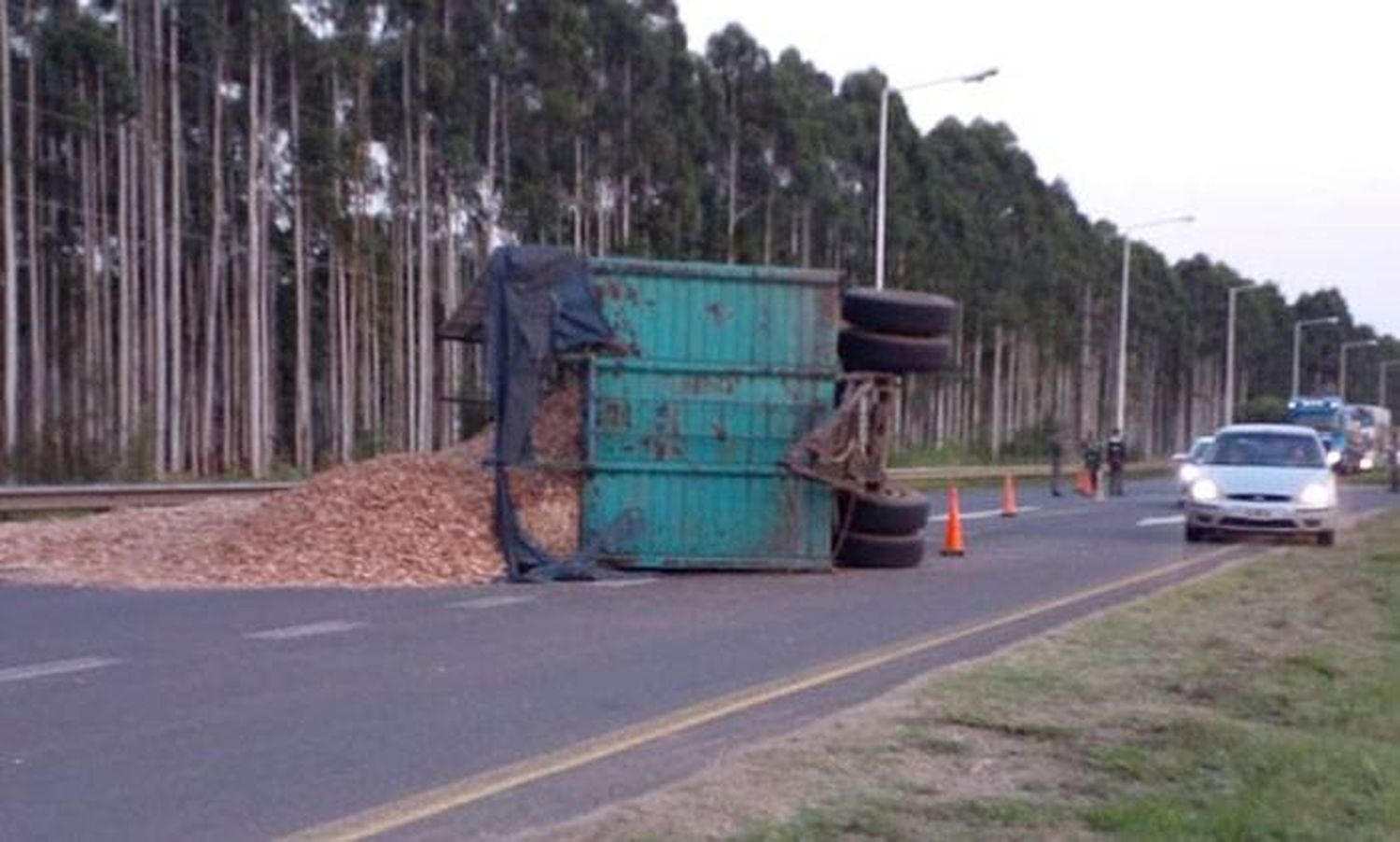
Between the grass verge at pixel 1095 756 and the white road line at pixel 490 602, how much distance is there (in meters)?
5.18

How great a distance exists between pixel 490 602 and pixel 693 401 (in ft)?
13.4

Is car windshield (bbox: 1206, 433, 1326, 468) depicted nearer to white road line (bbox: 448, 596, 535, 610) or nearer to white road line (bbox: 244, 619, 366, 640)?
white road line (bbox: 448, 596, 535, 610)

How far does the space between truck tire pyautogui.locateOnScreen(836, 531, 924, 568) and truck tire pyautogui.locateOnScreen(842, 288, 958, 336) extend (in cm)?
217

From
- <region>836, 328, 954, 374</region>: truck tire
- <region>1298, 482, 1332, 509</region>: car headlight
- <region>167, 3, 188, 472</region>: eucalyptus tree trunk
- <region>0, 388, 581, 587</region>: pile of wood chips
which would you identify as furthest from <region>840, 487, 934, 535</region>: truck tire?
<region>167, 3, 188, 472</region>: eucalyptus tree trunk

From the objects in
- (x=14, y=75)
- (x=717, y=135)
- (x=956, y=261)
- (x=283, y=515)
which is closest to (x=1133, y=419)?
(x=956, y=261)

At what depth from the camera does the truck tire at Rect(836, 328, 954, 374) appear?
2300cm

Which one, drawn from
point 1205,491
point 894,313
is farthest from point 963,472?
point 894,313

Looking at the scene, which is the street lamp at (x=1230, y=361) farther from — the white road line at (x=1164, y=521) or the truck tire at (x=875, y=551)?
the truck tire at (x=875, y=551)

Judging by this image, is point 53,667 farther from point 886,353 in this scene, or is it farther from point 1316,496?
point 1316,496

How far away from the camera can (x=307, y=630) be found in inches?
640

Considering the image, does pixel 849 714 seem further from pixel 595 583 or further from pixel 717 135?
pixel 717 135

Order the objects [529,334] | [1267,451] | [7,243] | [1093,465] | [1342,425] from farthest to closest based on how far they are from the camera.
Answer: [1342,425] < [1093,465] < [7,243] < [1267,451] < [529,334]

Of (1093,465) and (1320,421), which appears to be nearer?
(1093,465)

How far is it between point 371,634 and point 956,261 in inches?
3085
